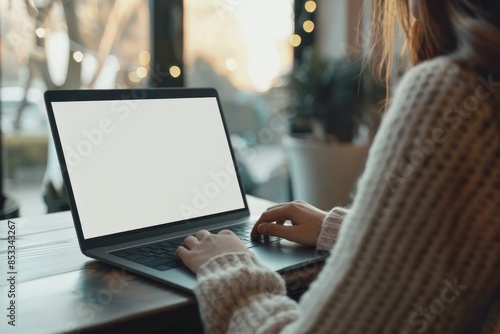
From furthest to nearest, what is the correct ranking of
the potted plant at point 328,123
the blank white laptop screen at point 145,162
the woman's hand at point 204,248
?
the potted plant at point 328,123 < the blank white laptop screen at point 145,162 < the woman's hand at point 204,248

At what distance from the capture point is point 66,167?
36.7 inches

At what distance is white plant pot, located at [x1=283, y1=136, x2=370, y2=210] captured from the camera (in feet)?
8.14

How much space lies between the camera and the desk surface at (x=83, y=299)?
691mm

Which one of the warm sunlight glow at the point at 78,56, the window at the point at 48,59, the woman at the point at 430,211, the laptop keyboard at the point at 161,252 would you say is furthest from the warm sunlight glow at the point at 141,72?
the woman at the point at 430,211

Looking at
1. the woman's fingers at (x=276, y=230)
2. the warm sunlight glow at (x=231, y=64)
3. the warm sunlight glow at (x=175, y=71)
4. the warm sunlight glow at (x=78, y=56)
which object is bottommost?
the warm sunlight glow at (x=231, y=64)

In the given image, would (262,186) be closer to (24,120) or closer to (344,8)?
(344,8)

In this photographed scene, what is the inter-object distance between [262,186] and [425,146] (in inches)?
89.0

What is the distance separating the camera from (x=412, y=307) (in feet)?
2.18

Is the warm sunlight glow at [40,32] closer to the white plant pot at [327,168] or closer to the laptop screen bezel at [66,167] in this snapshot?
the white plant pot at [327,168]

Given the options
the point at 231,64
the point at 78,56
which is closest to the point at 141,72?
the point at 78,56

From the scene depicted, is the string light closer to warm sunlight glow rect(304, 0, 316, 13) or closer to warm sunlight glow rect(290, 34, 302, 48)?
warm sunlight glow rect(290, 34, 302, 48)

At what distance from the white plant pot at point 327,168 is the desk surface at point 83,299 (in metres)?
1.63

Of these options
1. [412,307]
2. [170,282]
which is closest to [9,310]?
[170,282]

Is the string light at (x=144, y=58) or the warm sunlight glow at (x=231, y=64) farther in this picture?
the warm sunlight glow at (x=231, y=64)
